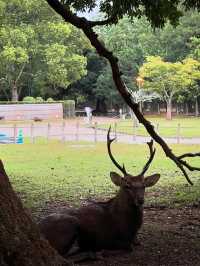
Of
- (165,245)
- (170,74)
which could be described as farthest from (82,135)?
(170,74)

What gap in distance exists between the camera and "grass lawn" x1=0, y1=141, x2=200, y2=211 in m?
10.3

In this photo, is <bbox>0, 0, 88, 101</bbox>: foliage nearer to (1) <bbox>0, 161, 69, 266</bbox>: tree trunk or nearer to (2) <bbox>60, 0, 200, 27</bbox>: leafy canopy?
(2) <bbox>60, 0, 200, 27</bbox>: leafy canopy

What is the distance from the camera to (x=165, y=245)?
5727 millimetres

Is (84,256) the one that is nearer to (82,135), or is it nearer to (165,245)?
(165,245)

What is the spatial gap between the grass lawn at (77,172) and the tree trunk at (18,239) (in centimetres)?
514

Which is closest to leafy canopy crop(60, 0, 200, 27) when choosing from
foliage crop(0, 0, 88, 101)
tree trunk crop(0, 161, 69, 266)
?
tree trunk crop(0, 161, 69, 266)

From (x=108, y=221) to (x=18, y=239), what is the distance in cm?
184

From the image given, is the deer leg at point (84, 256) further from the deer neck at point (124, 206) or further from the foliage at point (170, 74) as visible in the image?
the foliage at point (170, 74)

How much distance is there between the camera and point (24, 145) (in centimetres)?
2284

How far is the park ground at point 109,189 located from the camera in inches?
215

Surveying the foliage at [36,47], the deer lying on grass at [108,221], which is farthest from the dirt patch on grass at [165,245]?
the foliage at [36,47]

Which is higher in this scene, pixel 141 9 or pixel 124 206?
pixel 141 9

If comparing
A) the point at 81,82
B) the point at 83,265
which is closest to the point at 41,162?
the point at 83,265

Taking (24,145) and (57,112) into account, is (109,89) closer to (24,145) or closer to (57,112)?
(57,112)
